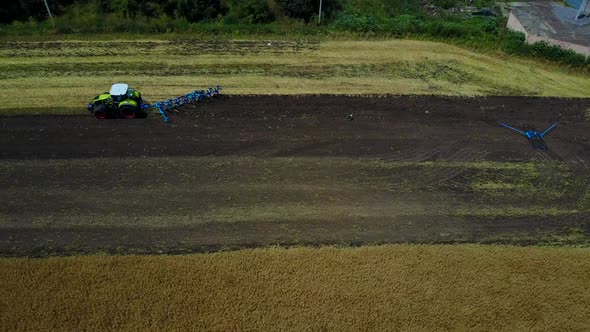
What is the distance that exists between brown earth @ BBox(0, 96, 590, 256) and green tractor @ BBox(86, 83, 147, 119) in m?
0.50

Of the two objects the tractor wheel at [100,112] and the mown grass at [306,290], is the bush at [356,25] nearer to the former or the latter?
the tractor wheel at [100,112]

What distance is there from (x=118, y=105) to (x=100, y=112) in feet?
3.13

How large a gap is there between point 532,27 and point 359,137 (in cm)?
1834

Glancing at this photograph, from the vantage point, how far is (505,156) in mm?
21906

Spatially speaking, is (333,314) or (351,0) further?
(351,0)

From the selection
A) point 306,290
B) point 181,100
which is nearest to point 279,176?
point 306,290

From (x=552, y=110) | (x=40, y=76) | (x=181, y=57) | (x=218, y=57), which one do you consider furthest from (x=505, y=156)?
(x=40, y=76)

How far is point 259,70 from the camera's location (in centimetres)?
2772

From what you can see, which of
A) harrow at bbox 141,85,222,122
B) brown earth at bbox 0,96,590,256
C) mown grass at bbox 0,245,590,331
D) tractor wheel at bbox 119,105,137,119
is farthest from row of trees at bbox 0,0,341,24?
mown grass at bbox 0,245,590,331

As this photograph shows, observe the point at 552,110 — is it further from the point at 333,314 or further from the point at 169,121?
the point at 169,121

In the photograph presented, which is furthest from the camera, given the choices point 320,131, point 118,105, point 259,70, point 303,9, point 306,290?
point 303,9

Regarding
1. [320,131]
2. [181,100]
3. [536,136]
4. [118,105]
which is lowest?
[536,136]

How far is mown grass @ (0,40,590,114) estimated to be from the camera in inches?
1007

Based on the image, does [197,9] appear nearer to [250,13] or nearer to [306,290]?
[250,13]
